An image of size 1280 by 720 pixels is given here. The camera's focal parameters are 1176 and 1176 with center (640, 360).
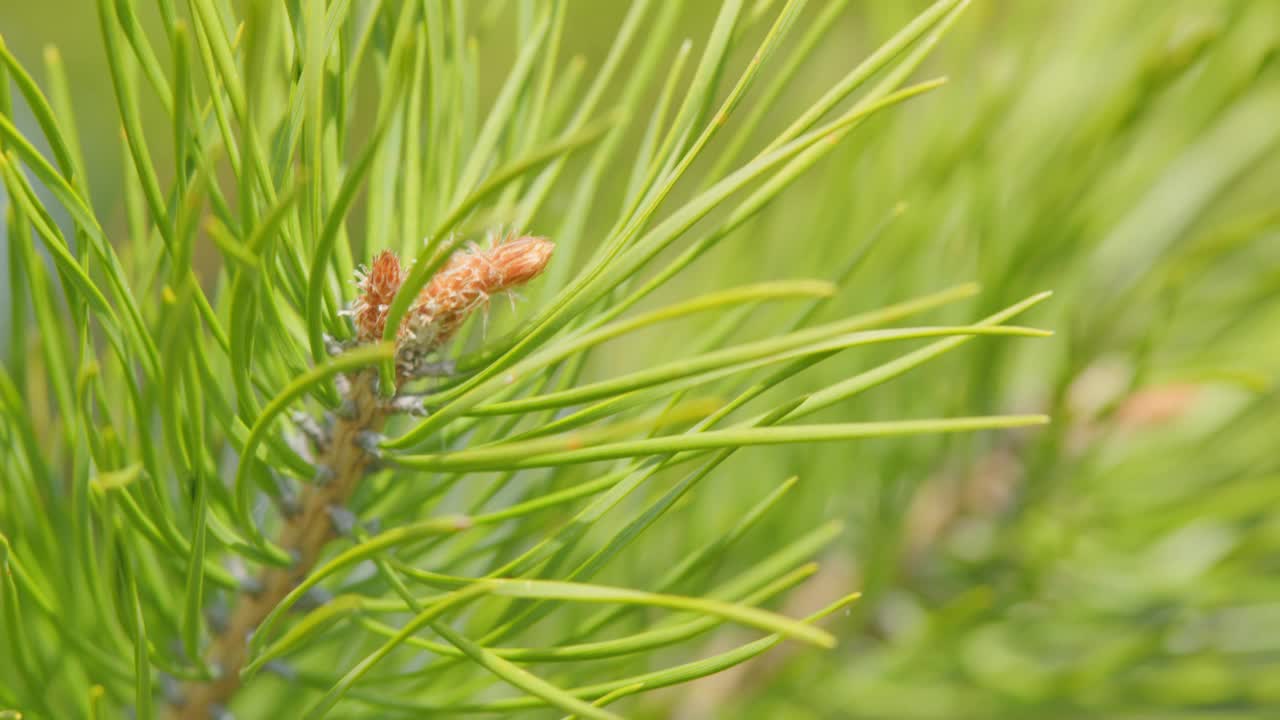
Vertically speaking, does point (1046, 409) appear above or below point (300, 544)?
above

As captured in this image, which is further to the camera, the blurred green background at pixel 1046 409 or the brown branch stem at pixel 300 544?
the blurred green background at pixel 1046 409

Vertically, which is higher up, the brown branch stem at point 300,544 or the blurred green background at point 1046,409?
the blurred green background at point 1046,409

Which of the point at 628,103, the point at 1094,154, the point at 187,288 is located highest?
the point at 1094,154

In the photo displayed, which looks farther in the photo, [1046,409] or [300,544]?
[1046,409]

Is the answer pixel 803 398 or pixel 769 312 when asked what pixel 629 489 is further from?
pixel 769 312

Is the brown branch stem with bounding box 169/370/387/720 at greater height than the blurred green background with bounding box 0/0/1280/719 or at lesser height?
lesser

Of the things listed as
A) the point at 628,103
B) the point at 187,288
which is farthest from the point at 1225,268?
the point at 187,288

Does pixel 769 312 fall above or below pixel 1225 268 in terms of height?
below

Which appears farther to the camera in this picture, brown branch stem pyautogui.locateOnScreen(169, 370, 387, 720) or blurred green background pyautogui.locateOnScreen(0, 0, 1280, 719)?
blurred green background pyautogui.locateOnScreen(0, 0, 1280, 719)
